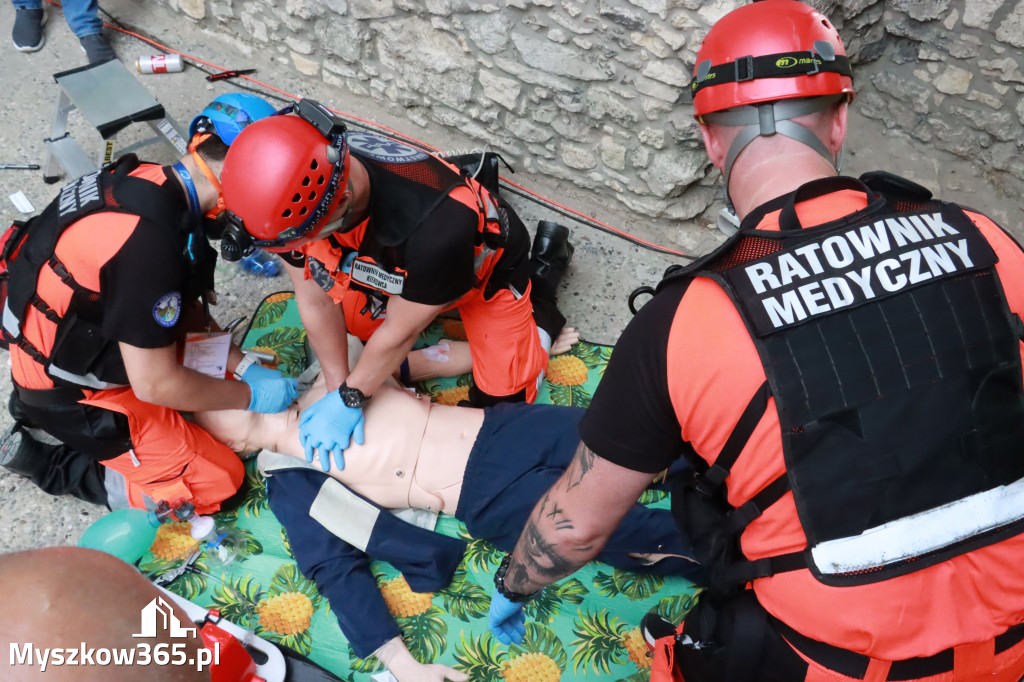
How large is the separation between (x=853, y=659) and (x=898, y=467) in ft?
1.39

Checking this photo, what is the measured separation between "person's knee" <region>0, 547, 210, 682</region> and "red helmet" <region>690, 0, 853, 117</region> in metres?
1.55

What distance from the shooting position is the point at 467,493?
2551 millimetres

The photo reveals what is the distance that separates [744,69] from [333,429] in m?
1.82

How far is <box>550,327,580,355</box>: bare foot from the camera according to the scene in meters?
3.26

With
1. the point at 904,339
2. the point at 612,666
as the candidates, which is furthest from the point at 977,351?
the point at 612,666

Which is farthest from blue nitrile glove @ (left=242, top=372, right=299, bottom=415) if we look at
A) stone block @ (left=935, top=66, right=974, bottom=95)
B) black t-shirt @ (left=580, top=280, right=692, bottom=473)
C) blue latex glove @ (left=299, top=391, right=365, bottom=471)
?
stone block @ (left=935, top=66, right=974, bottom=95)

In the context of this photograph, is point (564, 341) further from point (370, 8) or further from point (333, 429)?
point (370, 8)

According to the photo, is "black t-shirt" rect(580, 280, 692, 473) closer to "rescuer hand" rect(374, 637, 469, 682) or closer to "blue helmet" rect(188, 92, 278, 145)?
"rescuer hand" rect(374, 637, 469, 682)

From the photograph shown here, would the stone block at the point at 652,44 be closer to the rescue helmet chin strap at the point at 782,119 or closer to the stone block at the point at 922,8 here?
the stone block at the point at 922,8

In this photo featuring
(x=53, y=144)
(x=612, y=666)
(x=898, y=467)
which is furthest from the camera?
(x=53, y=144)

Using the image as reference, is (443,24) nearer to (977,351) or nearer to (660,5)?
(660,5)

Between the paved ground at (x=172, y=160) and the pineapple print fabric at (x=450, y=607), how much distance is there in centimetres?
73

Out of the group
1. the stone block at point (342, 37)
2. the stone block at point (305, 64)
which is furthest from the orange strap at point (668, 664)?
the stone block at point (305, 64)

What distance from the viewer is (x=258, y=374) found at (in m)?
2.79
